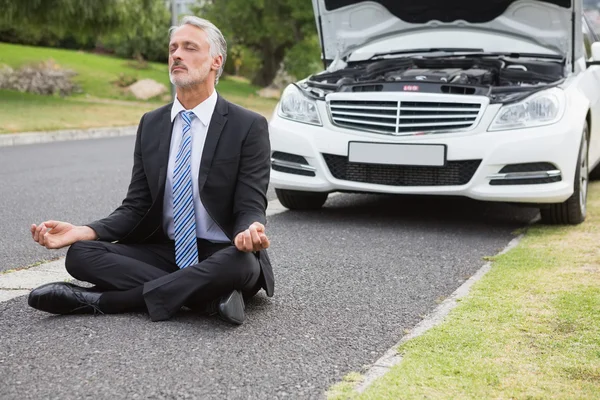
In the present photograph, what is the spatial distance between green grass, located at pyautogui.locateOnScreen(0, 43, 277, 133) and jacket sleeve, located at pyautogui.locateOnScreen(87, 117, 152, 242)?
40.4ft

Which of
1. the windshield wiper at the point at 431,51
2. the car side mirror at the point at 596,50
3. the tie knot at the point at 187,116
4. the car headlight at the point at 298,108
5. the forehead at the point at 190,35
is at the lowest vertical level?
the car headlight at the point at 298,108

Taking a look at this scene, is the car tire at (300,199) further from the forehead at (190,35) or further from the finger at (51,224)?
the finger at (51,224)

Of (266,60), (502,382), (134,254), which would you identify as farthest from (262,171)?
(266,60)

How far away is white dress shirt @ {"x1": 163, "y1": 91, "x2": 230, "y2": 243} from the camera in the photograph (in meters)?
4.02

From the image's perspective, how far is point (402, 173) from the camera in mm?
6438

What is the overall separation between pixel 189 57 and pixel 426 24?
4.58 metres

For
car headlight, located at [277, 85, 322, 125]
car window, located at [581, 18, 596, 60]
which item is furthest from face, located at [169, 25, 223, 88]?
car window, located at [581, 18, 596, 60]

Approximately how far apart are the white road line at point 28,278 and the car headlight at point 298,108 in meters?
2.23

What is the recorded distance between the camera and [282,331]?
147 inches

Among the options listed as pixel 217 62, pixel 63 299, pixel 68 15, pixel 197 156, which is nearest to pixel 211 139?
pixel 197 156

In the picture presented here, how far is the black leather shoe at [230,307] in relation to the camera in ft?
12.1

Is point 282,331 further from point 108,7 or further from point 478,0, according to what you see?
point 108,7

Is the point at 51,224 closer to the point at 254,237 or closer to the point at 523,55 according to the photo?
the point at 254,237

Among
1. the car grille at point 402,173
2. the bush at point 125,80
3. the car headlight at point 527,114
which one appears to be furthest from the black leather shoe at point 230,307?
the bush at point 125,80
